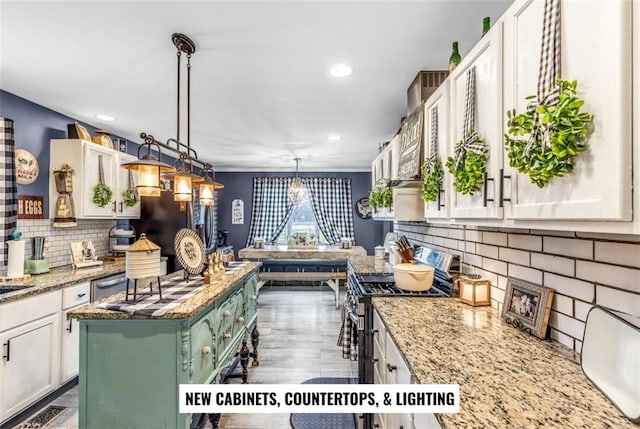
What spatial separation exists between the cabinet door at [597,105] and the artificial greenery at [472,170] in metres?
0.28

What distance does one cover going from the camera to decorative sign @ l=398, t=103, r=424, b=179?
6.92 feet

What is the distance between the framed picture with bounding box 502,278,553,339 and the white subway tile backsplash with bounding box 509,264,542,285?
0.09ft

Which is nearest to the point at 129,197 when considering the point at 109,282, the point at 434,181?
the point at 109,282

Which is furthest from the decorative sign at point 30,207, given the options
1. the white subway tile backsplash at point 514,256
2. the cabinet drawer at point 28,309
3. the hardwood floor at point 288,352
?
the white subway tile backsplash at point 514,256

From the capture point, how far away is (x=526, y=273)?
145 cm

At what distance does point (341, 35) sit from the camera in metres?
1.92

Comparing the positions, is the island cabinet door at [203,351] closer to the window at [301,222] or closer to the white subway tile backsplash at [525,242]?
the white subway tile backsplash at [525,242]

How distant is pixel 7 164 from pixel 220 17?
2.30 metres

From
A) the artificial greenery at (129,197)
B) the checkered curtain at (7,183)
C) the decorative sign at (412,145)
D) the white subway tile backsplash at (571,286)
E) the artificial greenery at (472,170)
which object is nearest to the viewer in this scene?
the white subway tile backsplash at (571,286)

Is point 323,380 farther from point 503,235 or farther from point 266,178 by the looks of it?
point 266,178

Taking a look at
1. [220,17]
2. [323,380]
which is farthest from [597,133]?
[323,380]

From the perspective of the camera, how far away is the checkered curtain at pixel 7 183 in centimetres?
261

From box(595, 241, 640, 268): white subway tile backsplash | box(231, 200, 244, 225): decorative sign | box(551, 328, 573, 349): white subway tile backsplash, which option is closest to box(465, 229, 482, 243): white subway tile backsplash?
box(551, 328, 573, 349): white subway tile backsplash

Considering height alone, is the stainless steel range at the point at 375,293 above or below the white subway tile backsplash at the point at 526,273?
below
